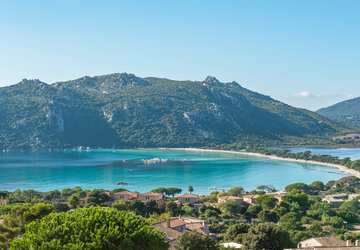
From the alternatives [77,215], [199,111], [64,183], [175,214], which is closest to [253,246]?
[77,215]

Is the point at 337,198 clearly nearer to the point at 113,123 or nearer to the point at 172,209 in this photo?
A: the point at 172,209

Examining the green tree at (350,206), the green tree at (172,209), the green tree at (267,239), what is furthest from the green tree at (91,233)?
the green tree at (350,206)

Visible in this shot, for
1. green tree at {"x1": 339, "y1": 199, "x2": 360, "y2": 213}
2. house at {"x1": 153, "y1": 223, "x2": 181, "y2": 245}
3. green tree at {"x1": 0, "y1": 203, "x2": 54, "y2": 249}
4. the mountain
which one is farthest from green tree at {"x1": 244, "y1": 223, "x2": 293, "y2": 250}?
the mountain

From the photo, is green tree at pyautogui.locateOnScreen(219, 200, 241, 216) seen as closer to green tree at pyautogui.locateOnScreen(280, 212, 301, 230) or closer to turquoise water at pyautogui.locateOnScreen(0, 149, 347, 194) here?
green tree at pyautogui.locateOnScreen(280, 212, 301, 230)

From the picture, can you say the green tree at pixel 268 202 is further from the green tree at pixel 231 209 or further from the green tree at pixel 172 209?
the green tree at pixel 172 209

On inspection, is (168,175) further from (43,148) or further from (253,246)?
(43,148)
